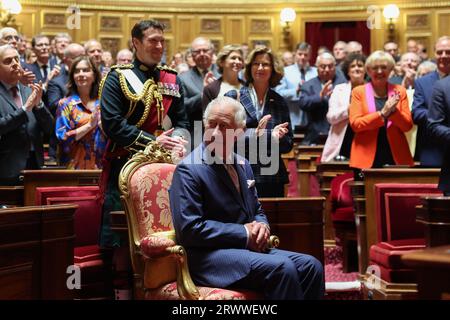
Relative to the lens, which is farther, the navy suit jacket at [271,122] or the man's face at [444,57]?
the man's face at [444,57]

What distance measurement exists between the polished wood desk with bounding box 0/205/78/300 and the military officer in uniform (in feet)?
1.17

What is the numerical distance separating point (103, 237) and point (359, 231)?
167cm

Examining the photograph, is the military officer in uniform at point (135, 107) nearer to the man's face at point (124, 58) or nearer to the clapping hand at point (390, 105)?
the clapping hand at point (390, 105)

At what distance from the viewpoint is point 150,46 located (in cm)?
368

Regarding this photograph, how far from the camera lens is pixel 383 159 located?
503 cm

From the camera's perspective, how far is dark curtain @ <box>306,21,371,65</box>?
12.4m

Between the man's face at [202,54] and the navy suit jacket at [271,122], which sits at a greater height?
the man's face at [202,54]

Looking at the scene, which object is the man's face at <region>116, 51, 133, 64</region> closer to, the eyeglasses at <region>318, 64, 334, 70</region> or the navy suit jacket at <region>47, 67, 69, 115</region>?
the navy suit jacket at <region>47, 67, 69, 115</region>

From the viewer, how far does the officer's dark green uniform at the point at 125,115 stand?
3533 mm

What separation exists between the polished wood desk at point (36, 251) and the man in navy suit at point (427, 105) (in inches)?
101

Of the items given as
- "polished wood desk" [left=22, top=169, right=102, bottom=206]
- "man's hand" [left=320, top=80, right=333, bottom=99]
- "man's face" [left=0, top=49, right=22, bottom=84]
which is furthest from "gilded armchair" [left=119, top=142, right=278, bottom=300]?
"man's hand" [left=320, top=80, right=333, bottom=99]

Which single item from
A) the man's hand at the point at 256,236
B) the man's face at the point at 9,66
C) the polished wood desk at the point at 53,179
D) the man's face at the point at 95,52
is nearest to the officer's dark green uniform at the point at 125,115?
the polished wood desk at the point at 53,179
